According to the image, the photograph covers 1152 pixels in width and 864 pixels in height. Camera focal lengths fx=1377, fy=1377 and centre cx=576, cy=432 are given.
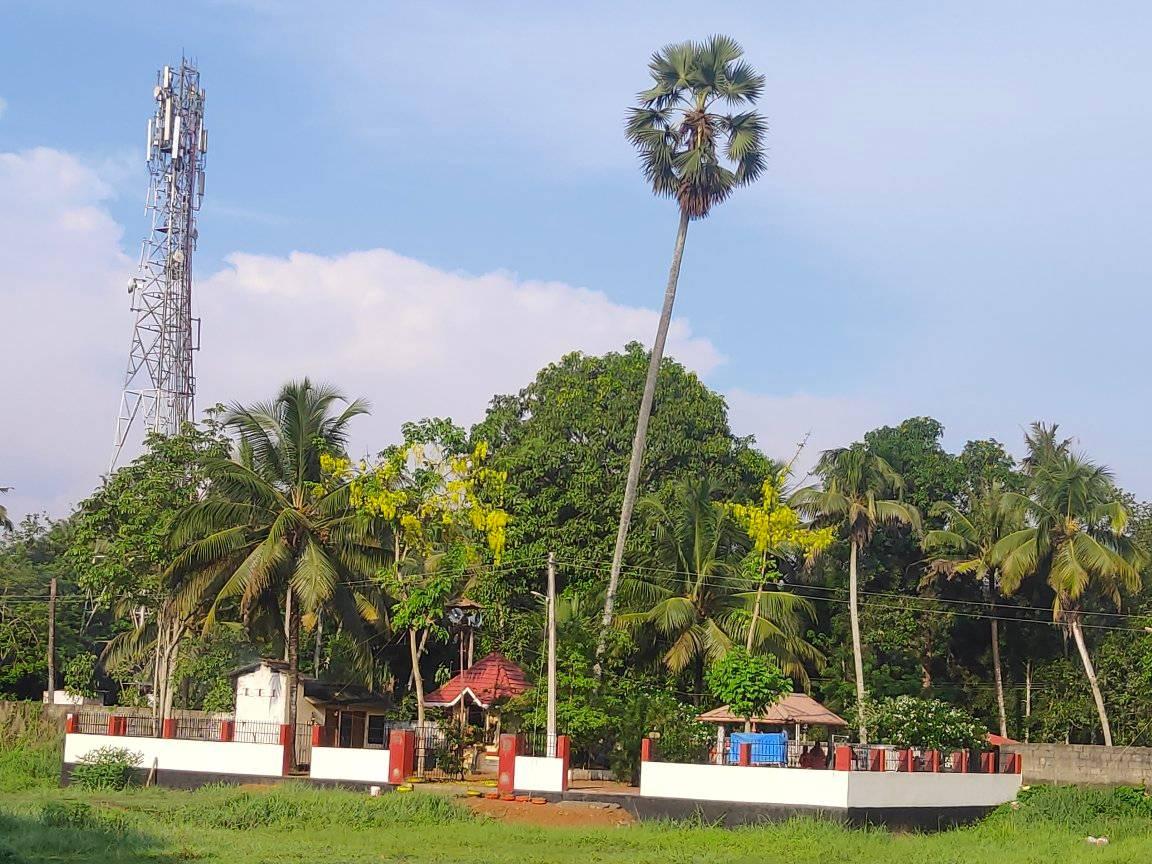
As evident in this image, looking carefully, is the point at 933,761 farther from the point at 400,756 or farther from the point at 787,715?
the point at 400,756

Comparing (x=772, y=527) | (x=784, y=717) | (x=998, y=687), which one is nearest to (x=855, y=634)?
(x=772, y=527)

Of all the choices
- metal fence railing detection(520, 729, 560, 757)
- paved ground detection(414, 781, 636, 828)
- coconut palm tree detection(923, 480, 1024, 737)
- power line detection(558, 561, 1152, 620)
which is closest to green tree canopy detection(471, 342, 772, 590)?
power line detection(558, 561, 1152, 620)

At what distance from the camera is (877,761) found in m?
29.1

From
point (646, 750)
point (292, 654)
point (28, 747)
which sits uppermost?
point (292, 654)

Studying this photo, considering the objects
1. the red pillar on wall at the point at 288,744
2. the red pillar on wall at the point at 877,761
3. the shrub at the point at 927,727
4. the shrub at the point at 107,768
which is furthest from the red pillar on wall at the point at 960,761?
the shrub at the point at 107,768

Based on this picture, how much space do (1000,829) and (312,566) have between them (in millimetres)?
A: 17259

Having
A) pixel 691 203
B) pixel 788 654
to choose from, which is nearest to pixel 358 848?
pixel 788 654

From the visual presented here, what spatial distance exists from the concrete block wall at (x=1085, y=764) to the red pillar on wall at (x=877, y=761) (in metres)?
10.8

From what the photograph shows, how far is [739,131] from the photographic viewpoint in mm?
38812

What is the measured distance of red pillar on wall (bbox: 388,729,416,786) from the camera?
107ft

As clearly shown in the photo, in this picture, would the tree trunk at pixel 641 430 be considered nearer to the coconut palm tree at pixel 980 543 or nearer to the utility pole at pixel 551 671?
the utility pole at pixel 551 671

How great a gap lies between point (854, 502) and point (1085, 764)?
10.5 meters

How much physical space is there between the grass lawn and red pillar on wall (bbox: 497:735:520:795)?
2573 mm

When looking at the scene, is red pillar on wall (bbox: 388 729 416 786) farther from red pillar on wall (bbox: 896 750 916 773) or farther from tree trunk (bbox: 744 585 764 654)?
red pillar on wall (bbox: 896 750 916 773)
